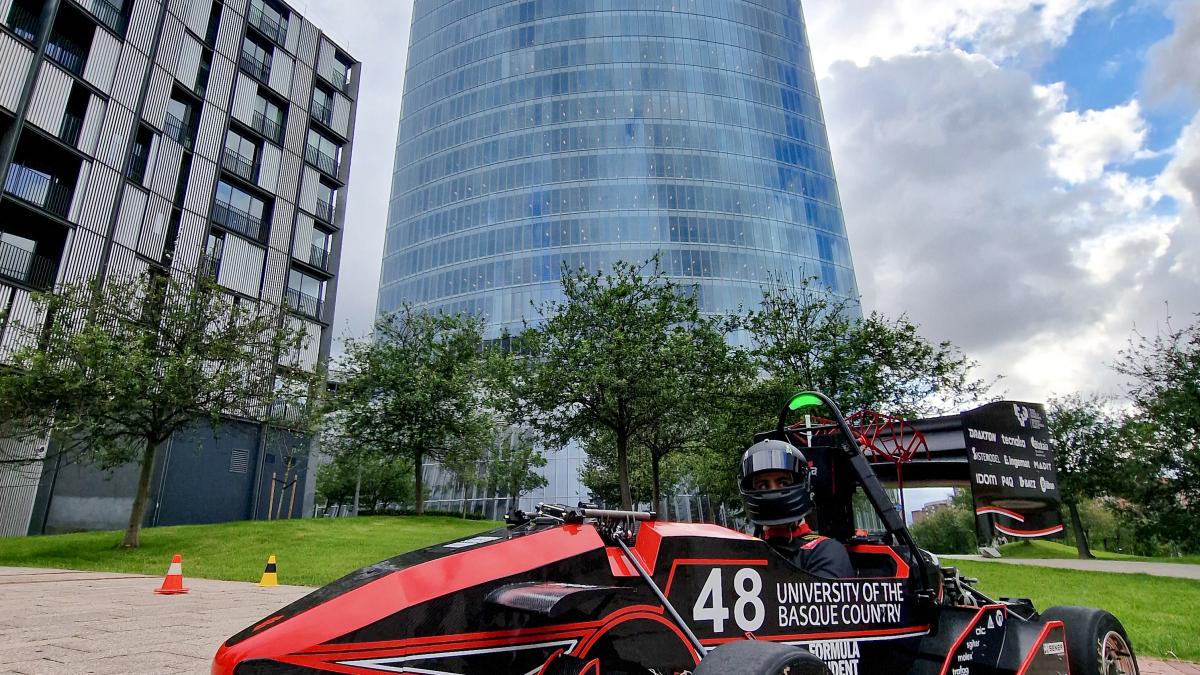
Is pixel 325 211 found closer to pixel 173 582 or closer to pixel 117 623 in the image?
pixel 173 582

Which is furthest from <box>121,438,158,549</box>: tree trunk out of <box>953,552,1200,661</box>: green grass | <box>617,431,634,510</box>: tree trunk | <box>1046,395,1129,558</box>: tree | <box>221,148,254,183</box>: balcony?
<box>1046,395,1129,558</box>: tree

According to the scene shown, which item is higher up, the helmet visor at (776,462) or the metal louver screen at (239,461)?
the metal louver screen at (239,461)

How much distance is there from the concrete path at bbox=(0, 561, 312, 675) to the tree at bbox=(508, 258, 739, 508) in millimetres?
12774

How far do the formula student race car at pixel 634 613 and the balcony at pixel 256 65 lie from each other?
Answer: 1667 inches

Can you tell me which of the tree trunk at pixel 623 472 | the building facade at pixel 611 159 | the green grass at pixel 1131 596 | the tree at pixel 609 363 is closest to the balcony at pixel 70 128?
the tree at pixel 609 363

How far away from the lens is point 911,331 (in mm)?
25656

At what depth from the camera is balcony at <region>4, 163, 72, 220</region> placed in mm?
24703

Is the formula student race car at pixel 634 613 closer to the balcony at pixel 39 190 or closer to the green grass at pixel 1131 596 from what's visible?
the green grass at pixel 1131 596

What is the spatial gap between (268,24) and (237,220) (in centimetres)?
1348

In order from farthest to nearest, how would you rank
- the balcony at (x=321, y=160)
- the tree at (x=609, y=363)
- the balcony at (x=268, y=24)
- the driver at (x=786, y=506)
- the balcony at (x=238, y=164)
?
the balcony at (x=321, y=160)
the balcony at (x=268, y=24)
the balcony at (x=238, y=164)
the tree at (x=609, y=363)
the driver at (x=786, y=506)

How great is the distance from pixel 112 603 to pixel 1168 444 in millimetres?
36863

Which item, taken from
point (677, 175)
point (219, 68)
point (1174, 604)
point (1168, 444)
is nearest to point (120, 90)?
point (219, 68)

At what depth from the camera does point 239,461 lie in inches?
1314

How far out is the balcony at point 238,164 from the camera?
114 feet
